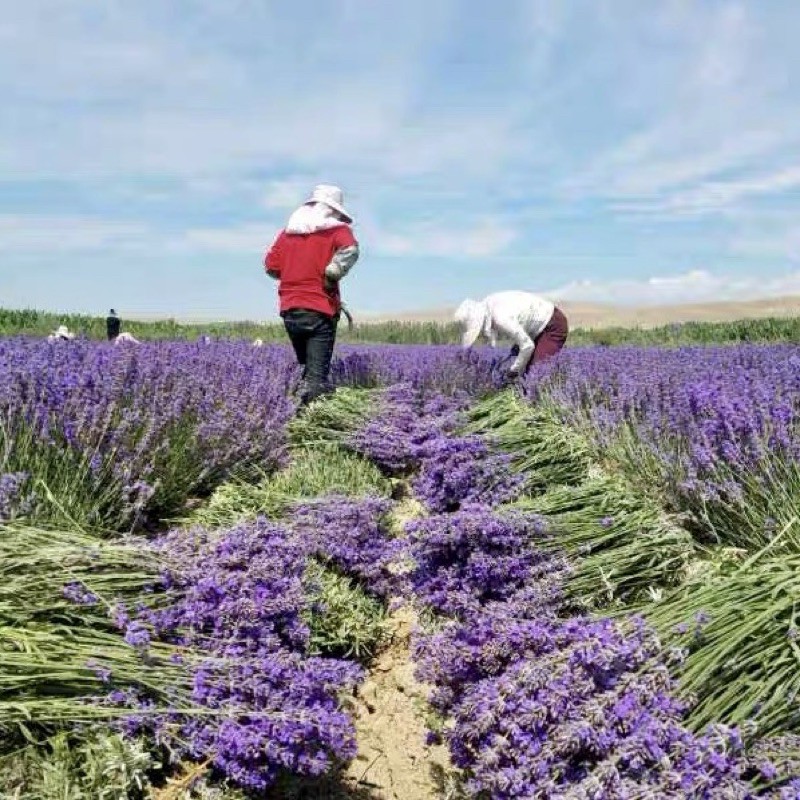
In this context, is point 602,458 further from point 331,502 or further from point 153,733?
point 153,733

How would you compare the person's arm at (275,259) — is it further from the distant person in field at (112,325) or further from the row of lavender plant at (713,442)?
the distant person in field at (112,325)

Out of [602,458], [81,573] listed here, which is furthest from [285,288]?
[81,573]

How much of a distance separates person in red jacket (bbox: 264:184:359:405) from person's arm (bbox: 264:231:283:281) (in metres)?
0.08

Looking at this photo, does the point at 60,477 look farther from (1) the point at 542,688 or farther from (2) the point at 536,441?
(2) the point at 536,441

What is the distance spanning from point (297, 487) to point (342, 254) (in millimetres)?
2033

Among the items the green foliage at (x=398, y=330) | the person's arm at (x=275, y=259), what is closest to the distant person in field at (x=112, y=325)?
the green foliage at (x=398, y=330)

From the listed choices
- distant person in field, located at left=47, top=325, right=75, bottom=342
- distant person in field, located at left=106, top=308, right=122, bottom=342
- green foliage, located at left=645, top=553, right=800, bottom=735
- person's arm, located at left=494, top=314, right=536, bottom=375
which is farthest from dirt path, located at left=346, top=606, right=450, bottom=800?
distant person in field, located at left=106, top=308, right=122, bottom=342

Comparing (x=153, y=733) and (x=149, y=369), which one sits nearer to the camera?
Answer: (x=153, y=733)

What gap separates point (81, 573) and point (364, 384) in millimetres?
4773

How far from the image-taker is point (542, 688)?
1.52 meters

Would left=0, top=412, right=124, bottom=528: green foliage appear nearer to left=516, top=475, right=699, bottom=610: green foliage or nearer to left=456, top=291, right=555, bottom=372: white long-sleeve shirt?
→ left=516, top=475, right=699, bottom=610: green foliage

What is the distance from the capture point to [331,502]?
283 cm

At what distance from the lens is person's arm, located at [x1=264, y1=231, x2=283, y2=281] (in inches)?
208

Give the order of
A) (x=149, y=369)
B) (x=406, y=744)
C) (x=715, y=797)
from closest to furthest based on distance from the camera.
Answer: (x=715, y=797)
(x=406, y=744)
(x=149, y=369)
